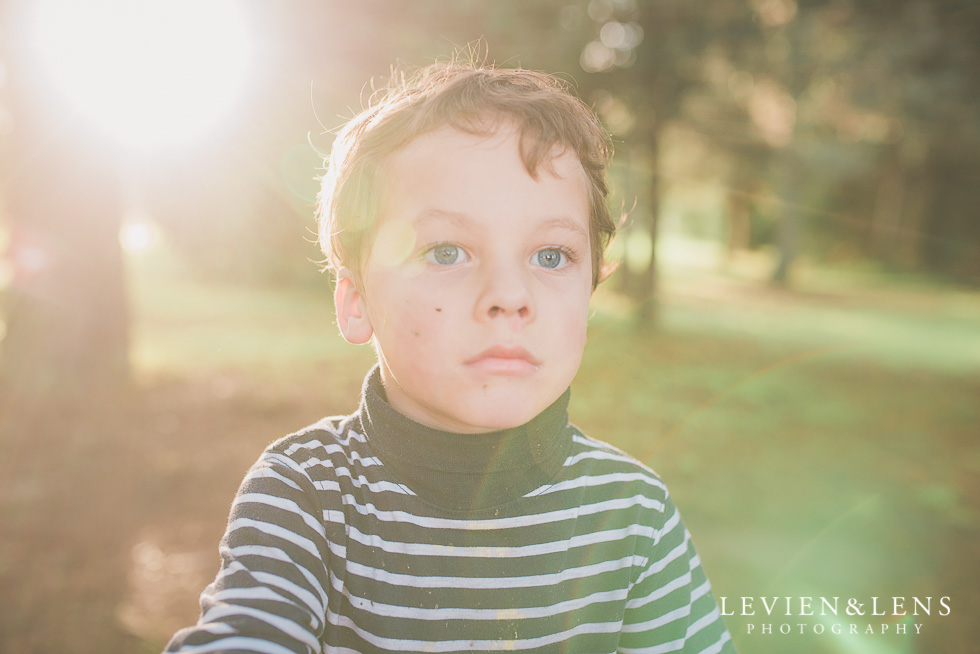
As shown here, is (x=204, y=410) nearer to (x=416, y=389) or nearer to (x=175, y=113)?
(x=175, y=113)

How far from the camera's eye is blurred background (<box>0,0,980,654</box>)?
3.99 meters

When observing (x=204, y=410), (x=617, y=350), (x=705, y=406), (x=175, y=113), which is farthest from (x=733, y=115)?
(x=204, y=410)

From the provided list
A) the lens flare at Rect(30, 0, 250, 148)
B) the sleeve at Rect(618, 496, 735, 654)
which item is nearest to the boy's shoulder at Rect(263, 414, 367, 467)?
the sleeve at Rect(618, 496, 735, 654)

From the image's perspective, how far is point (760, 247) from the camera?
3059cm

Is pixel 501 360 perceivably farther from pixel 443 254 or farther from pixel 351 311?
pixel 351 311

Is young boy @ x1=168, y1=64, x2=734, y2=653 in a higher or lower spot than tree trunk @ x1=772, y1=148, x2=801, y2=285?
lower

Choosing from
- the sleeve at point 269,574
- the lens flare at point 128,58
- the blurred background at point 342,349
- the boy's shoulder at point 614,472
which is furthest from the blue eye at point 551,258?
the lens flare at point 128,58

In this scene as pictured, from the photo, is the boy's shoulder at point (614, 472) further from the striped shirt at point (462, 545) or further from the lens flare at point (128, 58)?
the lens flare at point (128, 58)

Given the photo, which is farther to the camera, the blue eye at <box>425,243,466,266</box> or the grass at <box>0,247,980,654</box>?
the grass at <box>0,247,980,654</box>

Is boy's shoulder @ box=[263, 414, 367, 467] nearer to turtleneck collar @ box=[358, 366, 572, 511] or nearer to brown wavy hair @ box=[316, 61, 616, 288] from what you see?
turtleneck collar @ box=[358, 366, 572, 511]

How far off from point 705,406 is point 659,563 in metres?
6.10

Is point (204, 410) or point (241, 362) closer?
point (204, 410)

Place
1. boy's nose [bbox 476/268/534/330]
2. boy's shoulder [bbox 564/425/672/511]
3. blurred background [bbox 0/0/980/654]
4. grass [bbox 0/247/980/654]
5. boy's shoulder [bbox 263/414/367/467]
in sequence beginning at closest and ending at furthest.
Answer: boy's nose [bbox 476/268/534/330]
boy's shoulder [bbox 263/414/367/467]
boy's shoulder [bbox 564/425/672/511]
grass [bbox 0/247/980/654]
blurred background [bbox 0/0/980/654]

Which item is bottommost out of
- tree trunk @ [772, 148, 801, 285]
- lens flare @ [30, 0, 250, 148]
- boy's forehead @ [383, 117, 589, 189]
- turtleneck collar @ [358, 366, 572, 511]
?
turtleneck collar @ [358, 366, 572, 511]
